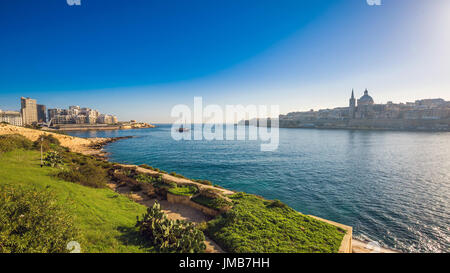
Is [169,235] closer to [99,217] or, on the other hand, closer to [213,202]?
[99,217]

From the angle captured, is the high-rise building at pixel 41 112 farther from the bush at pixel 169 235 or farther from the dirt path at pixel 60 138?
the bush at pixel 169 235

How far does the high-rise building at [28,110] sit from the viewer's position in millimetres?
126375

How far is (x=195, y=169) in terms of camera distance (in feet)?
89.1

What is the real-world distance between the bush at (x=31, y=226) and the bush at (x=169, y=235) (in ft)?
8.13

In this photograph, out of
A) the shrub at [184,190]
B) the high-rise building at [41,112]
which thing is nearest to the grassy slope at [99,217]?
the shrub at [184,190]

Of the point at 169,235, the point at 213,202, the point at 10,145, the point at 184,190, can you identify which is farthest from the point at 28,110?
the point at 169,235

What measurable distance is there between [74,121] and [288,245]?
614 ft

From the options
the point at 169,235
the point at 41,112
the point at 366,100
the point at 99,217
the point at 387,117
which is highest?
the point at 366,100

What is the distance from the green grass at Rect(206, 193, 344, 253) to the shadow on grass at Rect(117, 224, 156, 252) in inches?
116

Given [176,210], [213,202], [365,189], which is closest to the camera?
[213,202]

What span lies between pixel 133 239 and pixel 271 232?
579cm

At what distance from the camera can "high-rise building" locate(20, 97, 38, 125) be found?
12638cm

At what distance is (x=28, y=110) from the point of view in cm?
13062

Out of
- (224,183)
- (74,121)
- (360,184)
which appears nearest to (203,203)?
(224,183)
